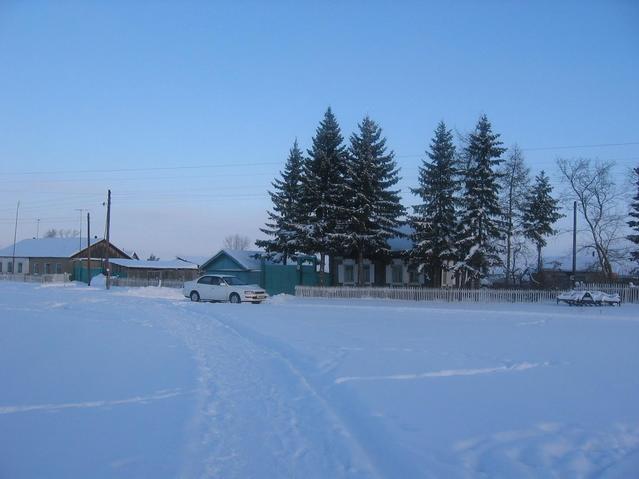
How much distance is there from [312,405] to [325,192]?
30362 mm

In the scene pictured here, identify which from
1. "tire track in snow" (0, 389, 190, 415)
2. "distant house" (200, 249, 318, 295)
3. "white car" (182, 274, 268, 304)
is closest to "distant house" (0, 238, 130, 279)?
"distant house" (200, 249, 318, 295)

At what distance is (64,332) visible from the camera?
15.0 m

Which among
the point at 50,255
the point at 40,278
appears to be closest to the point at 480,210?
the point at 40,278

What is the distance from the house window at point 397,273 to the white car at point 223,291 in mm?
14013

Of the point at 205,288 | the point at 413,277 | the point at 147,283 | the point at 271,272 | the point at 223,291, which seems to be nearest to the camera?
the point at 223,291

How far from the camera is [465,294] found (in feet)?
107

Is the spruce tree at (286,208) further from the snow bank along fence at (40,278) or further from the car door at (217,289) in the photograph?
the snow bank along fence at (40,278)

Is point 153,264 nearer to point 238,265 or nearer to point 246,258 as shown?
point 246,258

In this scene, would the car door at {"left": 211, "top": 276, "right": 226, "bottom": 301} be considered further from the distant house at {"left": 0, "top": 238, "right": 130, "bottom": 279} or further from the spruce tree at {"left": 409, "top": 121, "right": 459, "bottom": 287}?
A: the distant house at {"left": 0, "top": 238, "right": 130, "bottom": 279}

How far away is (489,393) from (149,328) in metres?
11.6

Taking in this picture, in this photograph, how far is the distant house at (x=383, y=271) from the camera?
136ft

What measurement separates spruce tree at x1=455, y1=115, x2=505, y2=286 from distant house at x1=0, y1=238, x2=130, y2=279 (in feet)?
187

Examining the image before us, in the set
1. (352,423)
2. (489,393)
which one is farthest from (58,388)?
(489,393)

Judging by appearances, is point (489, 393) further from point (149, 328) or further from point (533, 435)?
point (149, 328)
